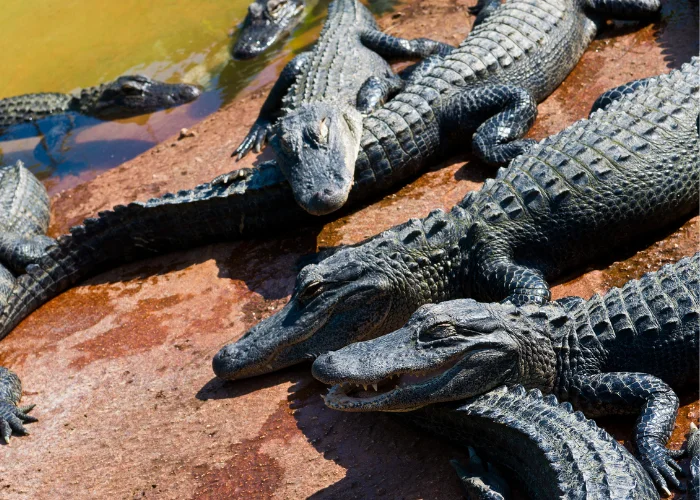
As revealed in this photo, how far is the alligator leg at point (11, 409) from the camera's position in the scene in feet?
14.9

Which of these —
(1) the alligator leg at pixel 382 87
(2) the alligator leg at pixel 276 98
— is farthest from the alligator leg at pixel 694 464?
(2) the alligator leg at pixel 276 98

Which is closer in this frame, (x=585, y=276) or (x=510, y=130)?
(x=585, y=276)

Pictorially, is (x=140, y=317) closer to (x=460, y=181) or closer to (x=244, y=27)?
(x=460, y=181)

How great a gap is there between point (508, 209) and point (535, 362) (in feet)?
3.87

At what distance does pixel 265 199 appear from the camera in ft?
18.5

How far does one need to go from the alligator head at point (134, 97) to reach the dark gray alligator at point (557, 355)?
591 cm

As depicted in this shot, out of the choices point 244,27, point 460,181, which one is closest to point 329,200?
point 460,181

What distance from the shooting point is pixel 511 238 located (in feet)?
14.8

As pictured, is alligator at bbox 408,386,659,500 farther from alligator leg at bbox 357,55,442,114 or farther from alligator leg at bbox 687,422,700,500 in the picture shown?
alligator leg at bbox 357,55,442,114

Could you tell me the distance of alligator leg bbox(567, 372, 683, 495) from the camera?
10.6 ft

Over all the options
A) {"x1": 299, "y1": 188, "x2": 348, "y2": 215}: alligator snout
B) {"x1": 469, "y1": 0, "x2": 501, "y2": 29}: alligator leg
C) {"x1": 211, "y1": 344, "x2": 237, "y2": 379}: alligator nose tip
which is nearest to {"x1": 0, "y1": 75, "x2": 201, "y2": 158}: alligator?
{"x1": 469, "y1": 0, "x2": 501, "y2": 29}: alligator leg

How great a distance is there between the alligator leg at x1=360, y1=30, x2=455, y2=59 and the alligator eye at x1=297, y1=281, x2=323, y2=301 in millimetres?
4013

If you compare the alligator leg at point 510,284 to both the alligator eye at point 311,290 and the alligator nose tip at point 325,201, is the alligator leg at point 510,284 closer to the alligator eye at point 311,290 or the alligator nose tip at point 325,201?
the alligator eye at point 311,290

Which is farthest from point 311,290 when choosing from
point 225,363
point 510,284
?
point 510,284
